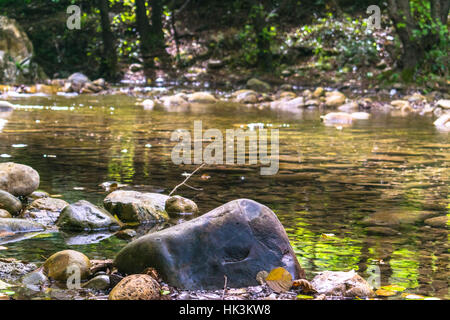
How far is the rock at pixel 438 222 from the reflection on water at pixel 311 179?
0.28ft

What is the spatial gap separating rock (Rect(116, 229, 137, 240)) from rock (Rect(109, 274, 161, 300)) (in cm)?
114

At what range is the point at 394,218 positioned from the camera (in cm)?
Result: 460

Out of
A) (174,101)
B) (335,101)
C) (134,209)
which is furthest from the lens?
(174,101)

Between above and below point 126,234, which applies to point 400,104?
above

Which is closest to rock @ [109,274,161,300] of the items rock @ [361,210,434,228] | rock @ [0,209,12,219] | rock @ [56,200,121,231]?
rock @ [56,200,121,231]

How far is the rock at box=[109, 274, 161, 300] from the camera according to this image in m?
2.88

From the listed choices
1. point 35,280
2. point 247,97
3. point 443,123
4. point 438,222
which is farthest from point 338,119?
point 35,280

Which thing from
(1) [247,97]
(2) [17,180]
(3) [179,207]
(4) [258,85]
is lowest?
(3) [179,207]

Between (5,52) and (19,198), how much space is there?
61.6 feet

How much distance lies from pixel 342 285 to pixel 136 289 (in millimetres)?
992

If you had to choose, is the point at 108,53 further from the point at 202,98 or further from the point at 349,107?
the point at 349,107

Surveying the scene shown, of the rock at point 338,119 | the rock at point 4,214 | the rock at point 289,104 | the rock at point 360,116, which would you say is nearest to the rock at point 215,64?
the rock at point 289,104

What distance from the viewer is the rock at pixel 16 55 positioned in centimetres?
2194

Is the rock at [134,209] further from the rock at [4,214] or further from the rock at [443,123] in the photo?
the rock at [443,123]
